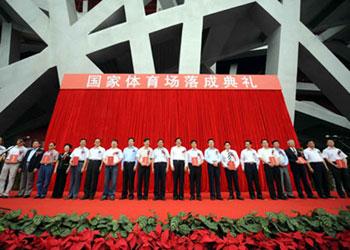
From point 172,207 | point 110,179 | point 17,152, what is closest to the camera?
point 172,207

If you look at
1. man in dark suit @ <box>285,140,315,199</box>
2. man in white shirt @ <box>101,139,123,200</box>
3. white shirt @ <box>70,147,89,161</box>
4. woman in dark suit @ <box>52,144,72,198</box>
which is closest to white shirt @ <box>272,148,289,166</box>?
man in dark suit @ <box>285,140,315,199</box>

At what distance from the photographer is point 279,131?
5.59 m

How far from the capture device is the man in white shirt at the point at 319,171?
161 inches

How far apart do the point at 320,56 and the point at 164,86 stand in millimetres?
5170

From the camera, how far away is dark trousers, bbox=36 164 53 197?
4059mm

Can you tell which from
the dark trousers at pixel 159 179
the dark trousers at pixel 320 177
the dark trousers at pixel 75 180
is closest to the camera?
the dark trousers at pixel 159 179

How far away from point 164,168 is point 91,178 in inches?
54.6

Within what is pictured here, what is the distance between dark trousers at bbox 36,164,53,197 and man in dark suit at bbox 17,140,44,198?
0.76ft

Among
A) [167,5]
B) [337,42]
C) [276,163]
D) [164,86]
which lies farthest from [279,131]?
[337,42]

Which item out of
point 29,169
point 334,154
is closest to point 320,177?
point 334,154

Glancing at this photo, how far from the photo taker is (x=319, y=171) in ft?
13.7

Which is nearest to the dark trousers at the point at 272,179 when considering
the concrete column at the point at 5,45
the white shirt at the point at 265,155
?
the white shirt at the point at 265,155

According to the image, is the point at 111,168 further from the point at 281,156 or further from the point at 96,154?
the point at 281,156

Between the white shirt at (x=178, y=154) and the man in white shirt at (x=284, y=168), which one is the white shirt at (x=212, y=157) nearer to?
the white shirt at (x=178, y=154)
